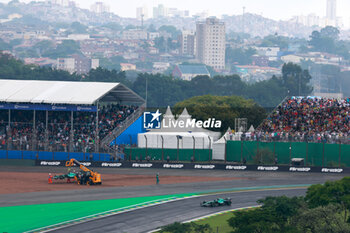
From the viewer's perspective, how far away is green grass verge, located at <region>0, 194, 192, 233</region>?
45.8 metres

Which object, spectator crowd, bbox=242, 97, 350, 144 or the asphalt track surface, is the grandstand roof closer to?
the asphalt track surface

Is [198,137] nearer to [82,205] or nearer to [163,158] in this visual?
[163,158]

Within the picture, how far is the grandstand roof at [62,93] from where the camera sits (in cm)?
7900

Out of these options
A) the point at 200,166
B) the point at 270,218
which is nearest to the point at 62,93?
the point at 200,166

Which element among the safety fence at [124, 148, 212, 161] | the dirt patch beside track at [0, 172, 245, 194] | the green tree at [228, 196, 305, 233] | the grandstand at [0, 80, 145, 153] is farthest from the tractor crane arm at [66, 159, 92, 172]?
the green tree at [228, 196, 305, 233]

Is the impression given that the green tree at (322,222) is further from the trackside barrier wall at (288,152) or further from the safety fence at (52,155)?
the safety fence at (52,155)

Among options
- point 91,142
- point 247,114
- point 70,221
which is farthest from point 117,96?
point 70,221

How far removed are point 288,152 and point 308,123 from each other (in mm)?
6057

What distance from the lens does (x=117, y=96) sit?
86500mm

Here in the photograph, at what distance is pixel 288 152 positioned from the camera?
2840 inches

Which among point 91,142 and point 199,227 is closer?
point 199,227

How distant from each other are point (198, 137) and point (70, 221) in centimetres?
3146

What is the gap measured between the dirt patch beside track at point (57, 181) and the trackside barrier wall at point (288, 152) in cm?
748

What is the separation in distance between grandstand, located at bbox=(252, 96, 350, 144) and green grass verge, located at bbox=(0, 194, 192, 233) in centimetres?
2090
